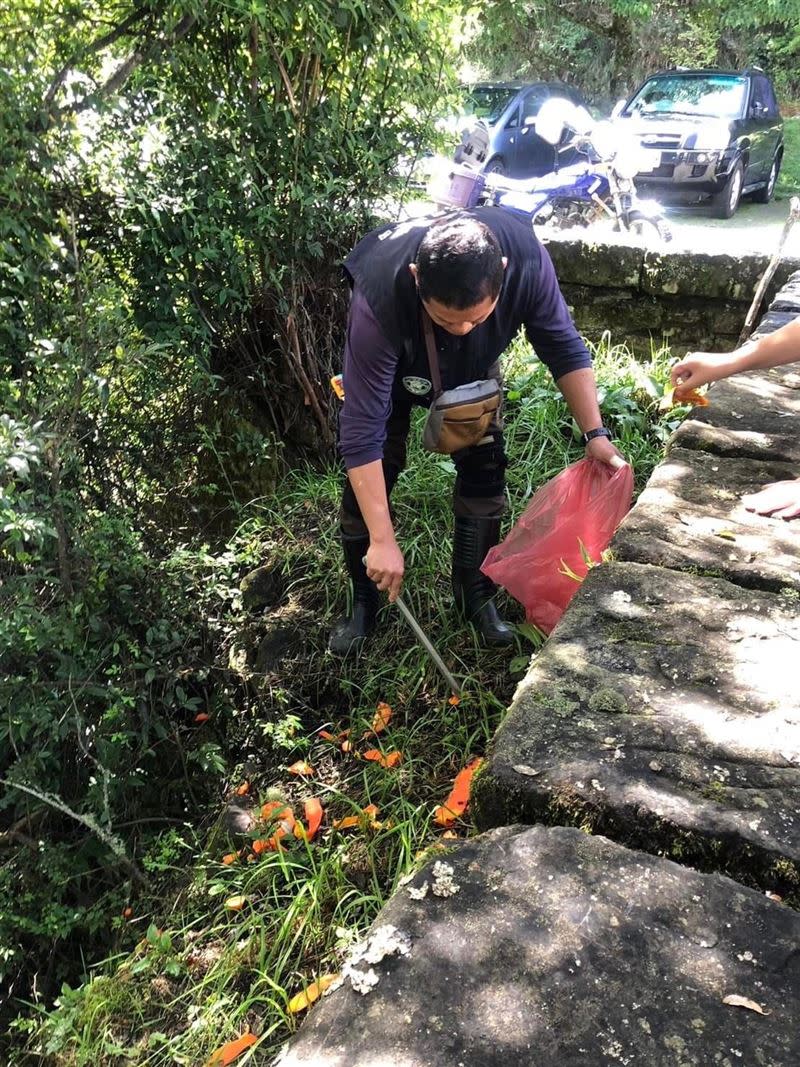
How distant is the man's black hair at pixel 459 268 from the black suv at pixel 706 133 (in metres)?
8.36

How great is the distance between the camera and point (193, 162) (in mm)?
3117

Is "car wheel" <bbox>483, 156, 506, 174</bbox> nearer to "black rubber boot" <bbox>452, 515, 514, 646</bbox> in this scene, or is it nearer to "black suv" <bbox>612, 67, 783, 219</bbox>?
"black suv" <bbox>612, 67, 783, 219</bbox>

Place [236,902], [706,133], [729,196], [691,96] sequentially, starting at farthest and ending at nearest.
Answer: [691,96] < [729,196] < [706,133] < [236,902]

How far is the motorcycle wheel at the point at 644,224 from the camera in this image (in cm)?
748

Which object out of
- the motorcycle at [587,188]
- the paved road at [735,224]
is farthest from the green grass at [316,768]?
the paved road at [735,224]

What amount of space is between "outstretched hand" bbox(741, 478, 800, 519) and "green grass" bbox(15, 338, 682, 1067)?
1.04m

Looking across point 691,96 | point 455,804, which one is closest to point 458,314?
point 455,804

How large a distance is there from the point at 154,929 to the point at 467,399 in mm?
1762

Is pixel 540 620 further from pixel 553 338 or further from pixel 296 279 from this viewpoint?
pixel 296 279

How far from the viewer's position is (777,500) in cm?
192

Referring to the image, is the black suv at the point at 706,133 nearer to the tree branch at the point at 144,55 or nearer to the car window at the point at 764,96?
the car window at the point at 764,96

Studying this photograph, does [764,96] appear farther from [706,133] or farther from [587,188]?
[587,188]

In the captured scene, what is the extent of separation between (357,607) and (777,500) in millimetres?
1633

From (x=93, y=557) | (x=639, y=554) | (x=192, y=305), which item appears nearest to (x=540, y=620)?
(x=639, y=554)
